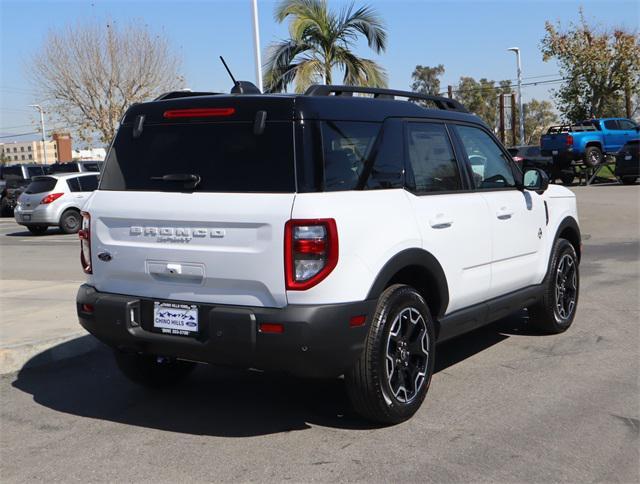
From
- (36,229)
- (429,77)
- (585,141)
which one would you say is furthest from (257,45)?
(429,77)

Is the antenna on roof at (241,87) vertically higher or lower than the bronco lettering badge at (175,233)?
higher

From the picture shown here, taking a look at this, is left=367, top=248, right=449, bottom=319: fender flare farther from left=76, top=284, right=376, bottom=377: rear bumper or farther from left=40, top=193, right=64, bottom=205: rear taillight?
left=40, top=193, right=64, bottom=205: rear taillight

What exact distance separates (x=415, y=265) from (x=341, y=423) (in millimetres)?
1105

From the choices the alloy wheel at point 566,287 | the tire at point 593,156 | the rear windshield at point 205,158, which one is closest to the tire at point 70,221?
the alloy wheel at point 566,287

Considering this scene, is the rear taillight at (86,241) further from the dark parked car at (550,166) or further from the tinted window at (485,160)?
the dark parked car at (550,166)

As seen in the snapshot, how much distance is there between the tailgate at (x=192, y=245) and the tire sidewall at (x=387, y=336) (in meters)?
0.68

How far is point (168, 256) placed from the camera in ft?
14.5

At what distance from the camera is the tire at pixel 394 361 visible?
4352mm

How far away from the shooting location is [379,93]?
507 cm

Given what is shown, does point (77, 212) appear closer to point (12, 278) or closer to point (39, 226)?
point (39, 226)

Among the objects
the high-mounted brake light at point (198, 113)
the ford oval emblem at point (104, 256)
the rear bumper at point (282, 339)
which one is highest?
the high-mounted brake light at point (198, 113)

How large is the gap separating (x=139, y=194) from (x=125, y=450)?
1552 mm

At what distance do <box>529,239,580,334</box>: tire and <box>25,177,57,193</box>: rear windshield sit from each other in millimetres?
16094

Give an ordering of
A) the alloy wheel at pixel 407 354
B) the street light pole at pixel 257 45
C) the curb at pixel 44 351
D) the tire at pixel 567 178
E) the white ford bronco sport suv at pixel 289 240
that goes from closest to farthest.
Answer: the white ford bronco sport suv at pixel 289 240 < the alloy wheel at pixel 407 354 < the curb at pixel 44 351 < the street light pole at pixel 257 45 < the tire at pixel 567 178
